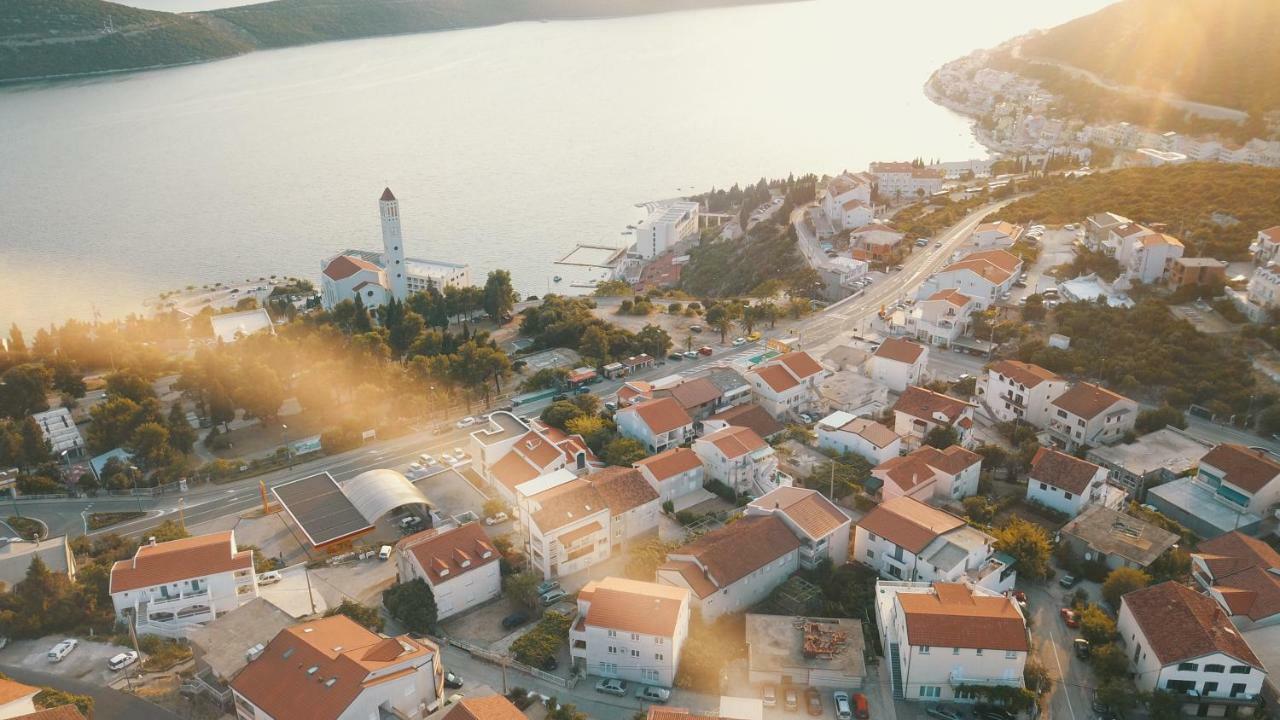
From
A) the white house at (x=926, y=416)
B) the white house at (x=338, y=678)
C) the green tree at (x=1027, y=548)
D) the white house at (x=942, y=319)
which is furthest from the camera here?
the white house at (x=942, y=319)

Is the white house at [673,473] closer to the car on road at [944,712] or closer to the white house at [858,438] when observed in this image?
the white house at [858,438]

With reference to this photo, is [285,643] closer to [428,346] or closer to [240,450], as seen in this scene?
[240,450]

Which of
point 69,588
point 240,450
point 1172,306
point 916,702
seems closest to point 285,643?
point 69,588

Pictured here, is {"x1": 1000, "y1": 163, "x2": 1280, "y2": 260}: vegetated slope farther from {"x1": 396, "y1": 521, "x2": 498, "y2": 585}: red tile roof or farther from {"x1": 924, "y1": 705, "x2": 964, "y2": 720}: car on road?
{"x1": 396, "y1": 521, "x2": 498, "y2": 585}: red tile roof

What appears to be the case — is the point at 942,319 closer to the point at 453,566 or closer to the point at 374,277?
the point at 453,566

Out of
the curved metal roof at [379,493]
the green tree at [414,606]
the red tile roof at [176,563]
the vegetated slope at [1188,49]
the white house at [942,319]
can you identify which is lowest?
the green tree at [414,606]

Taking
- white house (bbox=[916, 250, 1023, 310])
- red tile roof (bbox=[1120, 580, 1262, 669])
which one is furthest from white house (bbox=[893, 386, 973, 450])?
white house (bbox=[916, 250, 1023, 310])

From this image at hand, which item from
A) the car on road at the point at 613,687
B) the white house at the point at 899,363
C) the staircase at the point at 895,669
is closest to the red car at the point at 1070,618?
the staircase at the point at 895,669

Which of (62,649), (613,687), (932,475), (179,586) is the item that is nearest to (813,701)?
(613,687)
